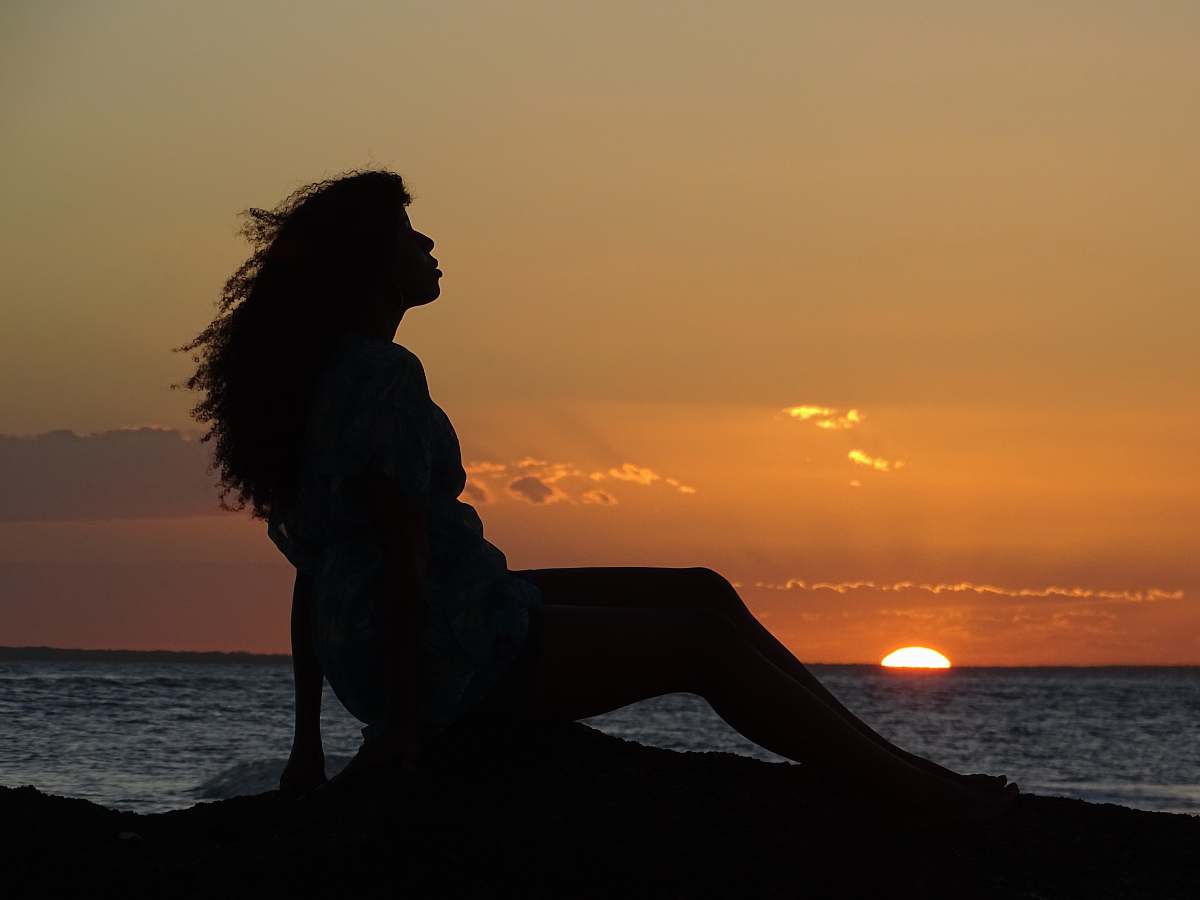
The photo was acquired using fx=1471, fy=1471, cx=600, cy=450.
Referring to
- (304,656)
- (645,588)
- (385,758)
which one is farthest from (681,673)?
(304,656)

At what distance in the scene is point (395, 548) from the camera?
4.04 m

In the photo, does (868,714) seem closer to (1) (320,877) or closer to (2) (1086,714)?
(2) (1086,714)

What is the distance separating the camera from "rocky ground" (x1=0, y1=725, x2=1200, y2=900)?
13.8 feet

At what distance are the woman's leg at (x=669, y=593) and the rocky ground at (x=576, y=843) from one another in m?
0.40

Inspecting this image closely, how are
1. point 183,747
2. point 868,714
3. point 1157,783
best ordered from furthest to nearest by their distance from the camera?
point 868,714 → point 1157,783 → point 183,747

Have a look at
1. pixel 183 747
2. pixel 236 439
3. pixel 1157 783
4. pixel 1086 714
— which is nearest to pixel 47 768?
pixel 183 747

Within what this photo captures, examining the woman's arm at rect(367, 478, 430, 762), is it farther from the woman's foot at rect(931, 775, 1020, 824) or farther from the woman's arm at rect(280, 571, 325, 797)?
the woman's foot at rect(931, 775, 1020, 824)

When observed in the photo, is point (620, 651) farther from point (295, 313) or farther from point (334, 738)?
point (334, 738)

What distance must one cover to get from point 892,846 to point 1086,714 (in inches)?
2171

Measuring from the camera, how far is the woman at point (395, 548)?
413 centimetres

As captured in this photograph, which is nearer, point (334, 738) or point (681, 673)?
point (681, 673)

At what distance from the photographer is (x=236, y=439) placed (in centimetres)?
452

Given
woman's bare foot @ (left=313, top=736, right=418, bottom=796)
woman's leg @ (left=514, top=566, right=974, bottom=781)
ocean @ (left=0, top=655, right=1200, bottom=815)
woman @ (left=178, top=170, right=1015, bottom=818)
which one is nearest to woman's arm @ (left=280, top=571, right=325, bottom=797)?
woman @ (left=178, top=170, right=1015, bottom=818)

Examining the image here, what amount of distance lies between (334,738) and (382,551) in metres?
30.3
